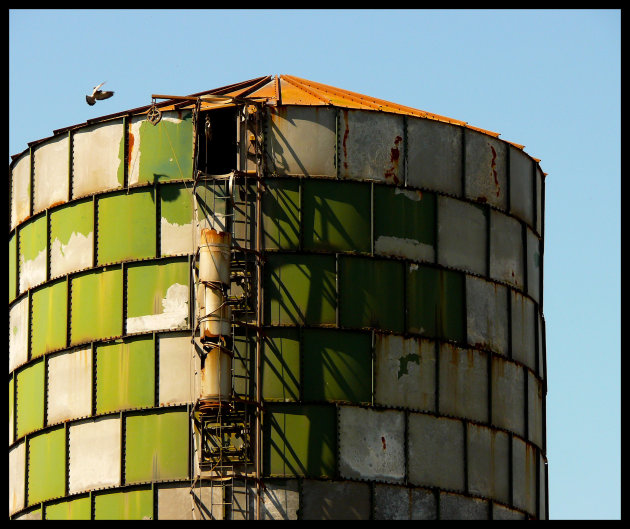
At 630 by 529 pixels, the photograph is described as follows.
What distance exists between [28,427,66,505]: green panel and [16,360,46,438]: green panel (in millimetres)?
449

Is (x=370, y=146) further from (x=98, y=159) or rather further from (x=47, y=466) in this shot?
(x=47, y=466)

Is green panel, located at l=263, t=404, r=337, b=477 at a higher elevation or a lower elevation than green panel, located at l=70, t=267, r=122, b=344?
lower

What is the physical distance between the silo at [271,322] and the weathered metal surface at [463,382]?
0.05 m

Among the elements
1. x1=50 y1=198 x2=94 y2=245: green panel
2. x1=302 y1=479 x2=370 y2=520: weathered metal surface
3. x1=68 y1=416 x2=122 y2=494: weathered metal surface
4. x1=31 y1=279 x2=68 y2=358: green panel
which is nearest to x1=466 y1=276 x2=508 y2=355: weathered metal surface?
x1=302 y1=479 x2=370 y2=520: weathered metal surface

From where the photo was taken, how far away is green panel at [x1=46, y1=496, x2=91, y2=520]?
44.8 metres

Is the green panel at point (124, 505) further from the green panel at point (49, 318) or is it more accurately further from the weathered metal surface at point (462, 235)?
the weathered metal surface at point (462, 235)

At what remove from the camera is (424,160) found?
154 feet

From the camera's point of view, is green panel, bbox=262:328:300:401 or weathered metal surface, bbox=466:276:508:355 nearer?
green panel, bbox=262:328:300:401

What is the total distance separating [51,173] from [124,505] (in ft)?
29.6

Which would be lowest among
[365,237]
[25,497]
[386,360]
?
[25,497]

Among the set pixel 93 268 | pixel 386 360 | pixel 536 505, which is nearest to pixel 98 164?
pixel 93 268

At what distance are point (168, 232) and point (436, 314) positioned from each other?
672 cm

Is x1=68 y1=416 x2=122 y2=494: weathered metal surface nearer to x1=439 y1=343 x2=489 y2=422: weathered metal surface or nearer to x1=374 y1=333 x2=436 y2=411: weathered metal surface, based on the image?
x1=374 y1=333 x2=436 y2=411: weathered metal surface

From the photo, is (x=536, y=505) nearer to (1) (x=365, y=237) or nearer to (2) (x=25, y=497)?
(1) (x=365, y=237)
